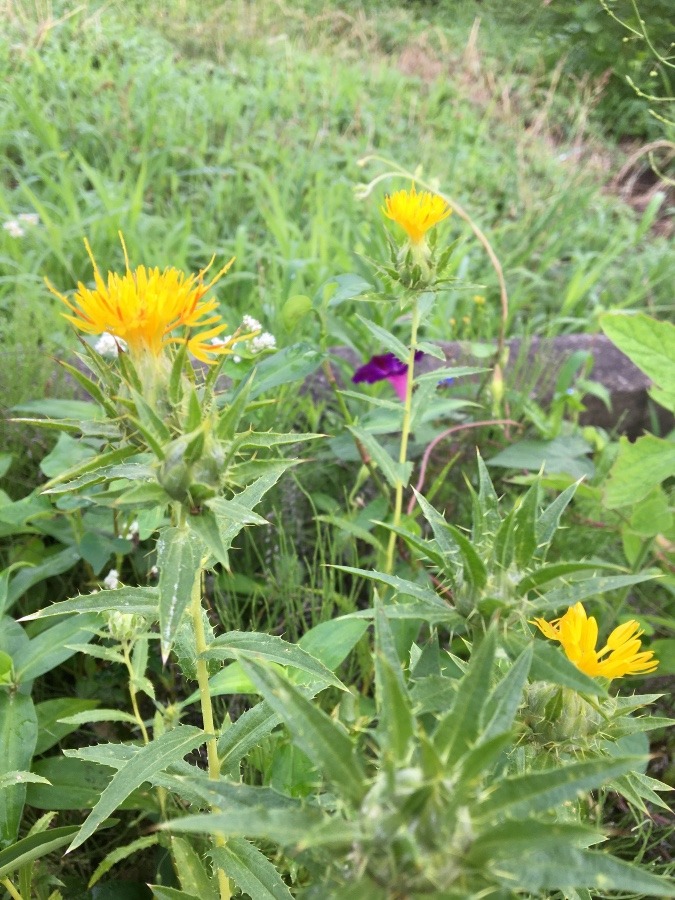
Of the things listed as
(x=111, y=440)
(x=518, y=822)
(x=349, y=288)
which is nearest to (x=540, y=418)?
(x=349, y=288)

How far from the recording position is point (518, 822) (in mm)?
433

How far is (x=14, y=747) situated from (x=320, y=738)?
0.78m

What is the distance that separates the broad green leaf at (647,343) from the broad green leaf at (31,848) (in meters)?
1.23

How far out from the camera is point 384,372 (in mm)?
1765

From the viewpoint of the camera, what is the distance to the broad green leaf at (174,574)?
625 mm

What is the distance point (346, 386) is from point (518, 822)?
5.35ft

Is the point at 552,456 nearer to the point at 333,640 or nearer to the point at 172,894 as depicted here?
the point at 333,640

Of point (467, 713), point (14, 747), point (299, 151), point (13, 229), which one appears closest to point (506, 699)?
point (467, 713)

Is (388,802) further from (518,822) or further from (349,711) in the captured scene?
(349,711)

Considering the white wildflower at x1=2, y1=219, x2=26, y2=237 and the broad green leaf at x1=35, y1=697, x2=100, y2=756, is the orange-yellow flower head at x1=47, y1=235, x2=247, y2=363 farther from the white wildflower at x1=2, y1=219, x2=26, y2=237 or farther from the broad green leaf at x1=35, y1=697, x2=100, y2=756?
the white wildflower at x1=2, y1=219, x2=26, y2=237

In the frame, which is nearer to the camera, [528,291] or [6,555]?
[6,555]

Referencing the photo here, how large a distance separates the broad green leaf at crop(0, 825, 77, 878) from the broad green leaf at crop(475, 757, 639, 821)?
2.39ft

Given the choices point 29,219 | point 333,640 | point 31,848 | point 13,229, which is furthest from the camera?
point 29,219

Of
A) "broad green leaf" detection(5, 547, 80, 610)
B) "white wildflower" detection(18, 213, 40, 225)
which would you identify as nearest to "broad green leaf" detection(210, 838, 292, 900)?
"broad green leaf" detection(5, 547, 80, 610)
